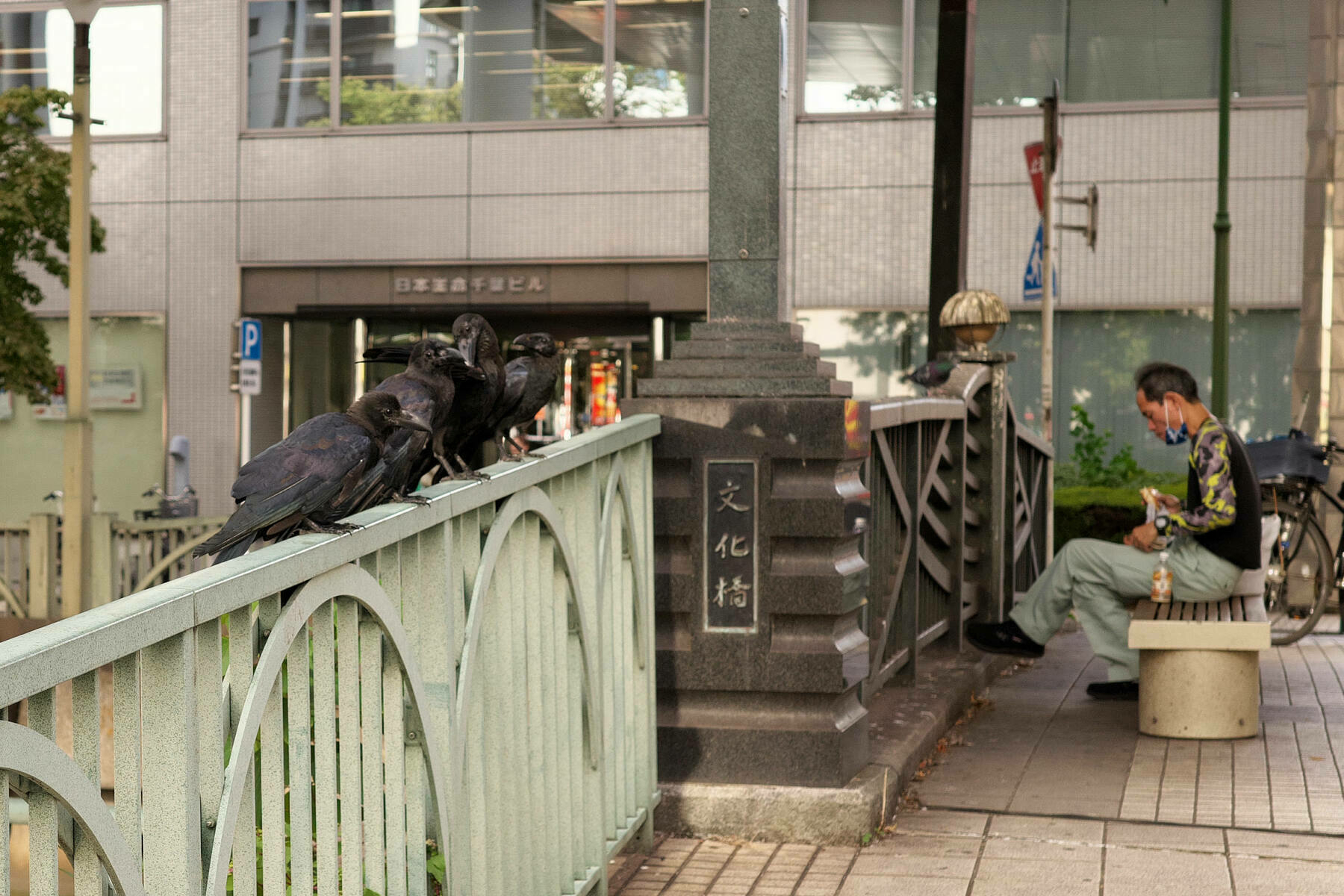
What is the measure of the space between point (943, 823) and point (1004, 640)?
2.37 metres

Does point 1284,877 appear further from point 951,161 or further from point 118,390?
point 118,390

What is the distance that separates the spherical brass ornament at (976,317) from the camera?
7770mm

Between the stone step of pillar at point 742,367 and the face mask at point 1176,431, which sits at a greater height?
the stone step of pillar at point 742,367

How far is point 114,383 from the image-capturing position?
21.3 m

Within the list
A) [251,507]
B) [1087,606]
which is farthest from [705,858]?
[1087,606]

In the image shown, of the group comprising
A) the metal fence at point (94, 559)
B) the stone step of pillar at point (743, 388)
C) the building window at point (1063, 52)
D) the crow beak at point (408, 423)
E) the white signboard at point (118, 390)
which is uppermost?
the building window at point (1063, 52)

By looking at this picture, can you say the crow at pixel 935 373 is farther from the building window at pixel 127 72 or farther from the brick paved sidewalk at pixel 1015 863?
the building window at pixel 127 72

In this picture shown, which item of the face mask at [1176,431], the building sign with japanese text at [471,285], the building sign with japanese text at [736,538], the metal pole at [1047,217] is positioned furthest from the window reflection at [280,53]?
the building sign with japanese text at [736,538]

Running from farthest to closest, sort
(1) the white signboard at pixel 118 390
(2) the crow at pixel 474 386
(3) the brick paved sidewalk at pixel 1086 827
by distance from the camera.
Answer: (1) the white signboard at pixel 118 390, (3) the brick paved sidewalk at pixel 1086 827, (2) the crow at pixel 474 386

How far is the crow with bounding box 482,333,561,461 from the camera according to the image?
3.92 meters

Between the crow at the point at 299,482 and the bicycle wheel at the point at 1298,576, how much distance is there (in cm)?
787

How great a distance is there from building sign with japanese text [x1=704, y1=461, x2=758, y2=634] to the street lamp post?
7522mm

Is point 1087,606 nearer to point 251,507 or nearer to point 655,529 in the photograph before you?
point 655,529

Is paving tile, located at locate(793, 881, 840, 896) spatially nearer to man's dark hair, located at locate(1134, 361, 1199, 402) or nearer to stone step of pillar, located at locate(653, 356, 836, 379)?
stone step of pillar, located at locate(653, 356, 836, 379)
